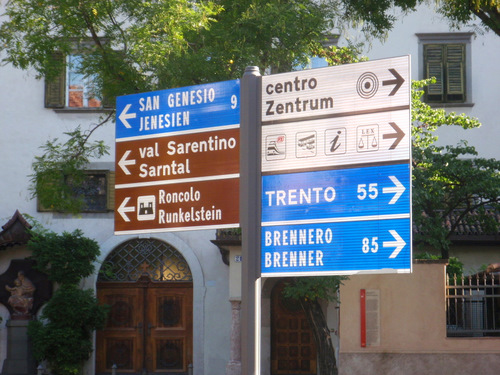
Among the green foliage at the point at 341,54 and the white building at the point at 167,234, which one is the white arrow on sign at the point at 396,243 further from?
the white building at the point at 167,234

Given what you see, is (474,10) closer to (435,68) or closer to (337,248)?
(337,248)

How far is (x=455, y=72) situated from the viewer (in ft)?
80.3

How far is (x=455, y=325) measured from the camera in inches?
527

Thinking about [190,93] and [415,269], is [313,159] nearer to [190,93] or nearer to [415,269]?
[190,93]

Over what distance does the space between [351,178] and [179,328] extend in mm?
19638

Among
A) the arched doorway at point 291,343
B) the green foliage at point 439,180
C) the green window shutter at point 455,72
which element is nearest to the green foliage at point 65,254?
the arched doorway at point 291,343

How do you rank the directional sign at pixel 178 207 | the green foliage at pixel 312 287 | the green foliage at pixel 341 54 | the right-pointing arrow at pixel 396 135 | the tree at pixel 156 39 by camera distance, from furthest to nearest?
the green foliage at pixel 341 54 < the green foliage at pixel 312 287 < the tree at pixel 156 39 < the directional sign at pixel 178 207 < the right-pointing arrow at pixel 396 135

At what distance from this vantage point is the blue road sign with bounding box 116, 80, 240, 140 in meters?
5.62

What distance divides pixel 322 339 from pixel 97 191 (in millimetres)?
9266

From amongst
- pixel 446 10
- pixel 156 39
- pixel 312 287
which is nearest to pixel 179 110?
pixel 156 39

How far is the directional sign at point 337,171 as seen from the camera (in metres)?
4.96

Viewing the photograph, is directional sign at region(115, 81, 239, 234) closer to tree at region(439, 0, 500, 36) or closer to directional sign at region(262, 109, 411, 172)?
directional sign at region(262, 109, 411, 172)

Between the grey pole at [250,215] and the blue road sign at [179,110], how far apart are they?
4.6 inches

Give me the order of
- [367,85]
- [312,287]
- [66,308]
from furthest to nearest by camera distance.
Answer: [66,308]
[312,287]
[367,85]
